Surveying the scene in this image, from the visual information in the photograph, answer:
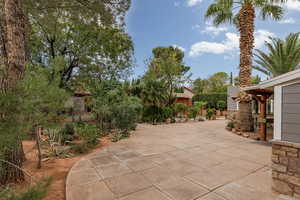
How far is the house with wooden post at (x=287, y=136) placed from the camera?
2.21 m

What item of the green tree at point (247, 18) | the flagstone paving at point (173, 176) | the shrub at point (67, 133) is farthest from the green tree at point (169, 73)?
the flagstone paving at point (173, 176)

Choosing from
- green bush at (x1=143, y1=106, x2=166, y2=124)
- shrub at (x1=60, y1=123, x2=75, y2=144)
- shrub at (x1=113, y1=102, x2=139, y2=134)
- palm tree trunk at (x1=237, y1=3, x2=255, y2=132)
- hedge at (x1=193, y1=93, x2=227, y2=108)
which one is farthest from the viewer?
hedge at (x1=193, y1=93, x2=227, y2=108)

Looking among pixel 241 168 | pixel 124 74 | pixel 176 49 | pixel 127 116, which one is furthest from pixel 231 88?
pixel 241 168

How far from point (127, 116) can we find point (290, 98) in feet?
19.7

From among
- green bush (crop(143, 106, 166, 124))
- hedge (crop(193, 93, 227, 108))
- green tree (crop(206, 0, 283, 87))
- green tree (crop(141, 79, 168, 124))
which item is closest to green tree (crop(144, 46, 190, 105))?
green tree (crop(141, 79, 168, 124))

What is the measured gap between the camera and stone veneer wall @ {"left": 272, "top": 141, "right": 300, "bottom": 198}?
7.27ft

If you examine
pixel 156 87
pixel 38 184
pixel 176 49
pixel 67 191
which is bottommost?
pixel 67 191

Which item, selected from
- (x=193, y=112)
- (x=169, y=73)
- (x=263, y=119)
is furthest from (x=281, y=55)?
(x=169, y=73)

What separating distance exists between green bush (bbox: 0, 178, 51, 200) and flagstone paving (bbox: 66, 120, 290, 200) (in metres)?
1.12

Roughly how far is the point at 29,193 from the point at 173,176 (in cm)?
238

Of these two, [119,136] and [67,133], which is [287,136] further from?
[67,133]

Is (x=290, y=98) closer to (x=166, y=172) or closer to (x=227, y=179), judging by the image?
(x=227, y=179)

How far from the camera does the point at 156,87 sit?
1035 centimetres

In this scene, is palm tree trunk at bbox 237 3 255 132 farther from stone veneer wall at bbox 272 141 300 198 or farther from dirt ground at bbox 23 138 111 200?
dirt ground at bbox 23 138 111 200
